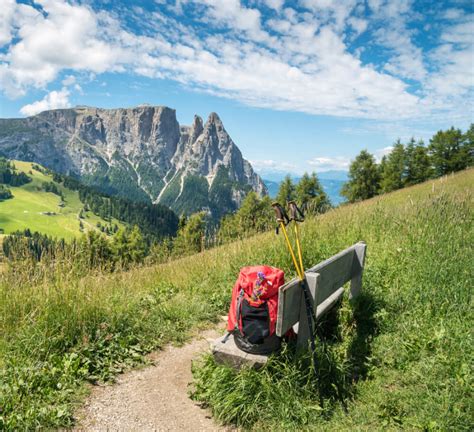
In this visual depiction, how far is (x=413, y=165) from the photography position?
46938 millimetres

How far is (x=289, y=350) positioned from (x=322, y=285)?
32.6 inches

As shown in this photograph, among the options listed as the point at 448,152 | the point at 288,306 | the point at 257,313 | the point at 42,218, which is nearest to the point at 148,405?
the point at 257,313

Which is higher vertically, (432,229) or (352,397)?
(432,229)

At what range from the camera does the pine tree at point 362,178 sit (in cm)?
4641

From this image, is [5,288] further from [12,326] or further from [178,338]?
[178,338]

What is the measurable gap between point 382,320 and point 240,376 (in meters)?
2.39

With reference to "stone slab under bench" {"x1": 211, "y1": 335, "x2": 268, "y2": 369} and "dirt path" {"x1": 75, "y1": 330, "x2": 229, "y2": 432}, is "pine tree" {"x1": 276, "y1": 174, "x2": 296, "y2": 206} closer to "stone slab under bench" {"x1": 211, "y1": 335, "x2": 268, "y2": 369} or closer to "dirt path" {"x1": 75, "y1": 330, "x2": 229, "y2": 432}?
"dirt path" {"x1": 75, "y1": 330, "x2": 229, "y2": 432}

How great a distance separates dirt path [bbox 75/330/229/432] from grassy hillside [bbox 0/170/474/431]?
0.18m

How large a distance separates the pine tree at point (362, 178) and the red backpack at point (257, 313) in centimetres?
4472

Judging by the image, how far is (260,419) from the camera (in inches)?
137

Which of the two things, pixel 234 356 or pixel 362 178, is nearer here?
pixel 234 356

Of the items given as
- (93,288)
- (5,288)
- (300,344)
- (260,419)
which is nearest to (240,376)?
(260,419)

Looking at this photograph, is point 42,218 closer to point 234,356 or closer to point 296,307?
point 234,356

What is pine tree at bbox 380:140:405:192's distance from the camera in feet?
148
